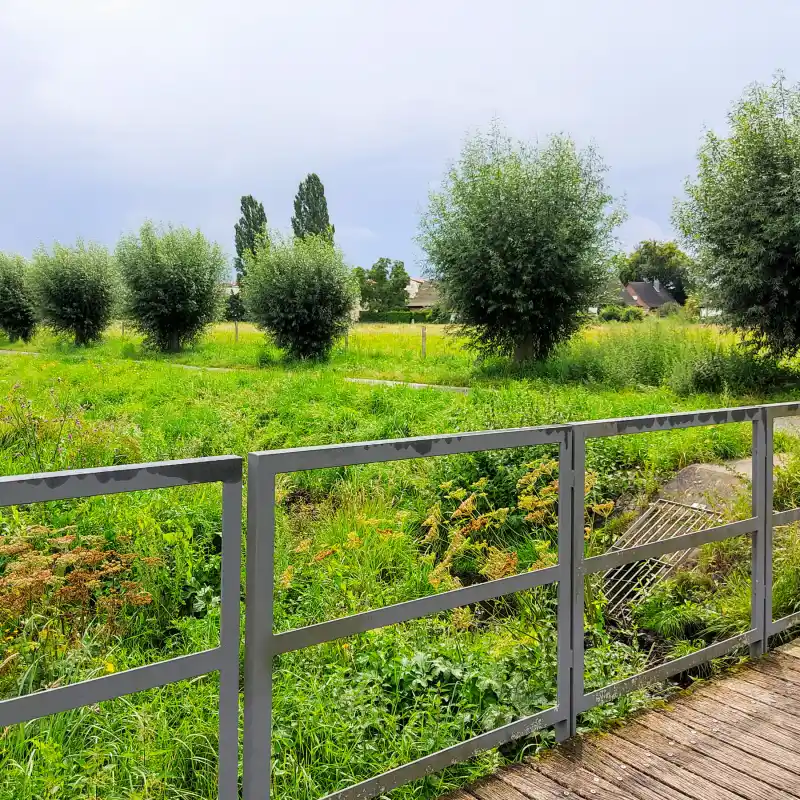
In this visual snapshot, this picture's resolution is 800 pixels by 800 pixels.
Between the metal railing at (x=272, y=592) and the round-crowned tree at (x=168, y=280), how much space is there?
2381cm

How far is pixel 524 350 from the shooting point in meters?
17.6

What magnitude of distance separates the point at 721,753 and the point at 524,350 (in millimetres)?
15398

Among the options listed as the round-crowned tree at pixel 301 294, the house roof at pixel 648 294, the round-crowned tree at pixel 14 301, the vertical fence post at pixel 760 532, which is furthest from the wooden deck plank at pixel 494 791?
the house roof at pixel 648 294

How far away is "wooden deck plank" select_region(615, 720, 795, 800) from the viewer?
2.32 metres

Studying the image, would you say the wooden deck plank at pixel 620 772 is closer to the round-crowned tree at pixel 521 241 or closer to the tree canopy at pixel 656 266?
the round-crowned tree at pixel 521 241

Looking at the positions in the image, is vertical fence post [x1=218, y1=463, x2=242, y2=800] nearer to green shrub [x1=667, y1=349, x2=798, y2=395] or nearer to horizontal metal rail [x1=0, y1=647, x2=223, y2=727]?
horizontal metal rail [x1=0, y1=647, x2=223, y2=727]

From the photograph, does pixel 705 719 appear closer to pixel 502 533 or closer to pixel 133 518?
pixel 502 533

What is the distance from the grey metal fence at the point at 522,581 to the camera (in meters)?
1.82

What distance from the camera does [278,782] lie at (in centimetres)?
254

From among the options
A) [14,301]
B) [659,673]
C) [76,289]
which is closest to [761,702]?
[659,673]

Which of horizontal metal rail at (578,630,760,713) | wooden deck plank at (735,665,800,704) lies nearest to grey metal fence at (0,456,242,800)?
horizontal metal rail at (578,630,760,713)

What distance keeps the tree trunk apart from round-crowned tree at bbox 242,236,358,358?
7.02 metres

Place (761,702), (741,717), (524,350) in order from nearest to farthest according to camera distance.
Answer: (741,717) < (761,702) < (524,350)

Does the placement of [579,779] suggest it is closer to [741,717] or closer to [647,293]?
[741,717]
